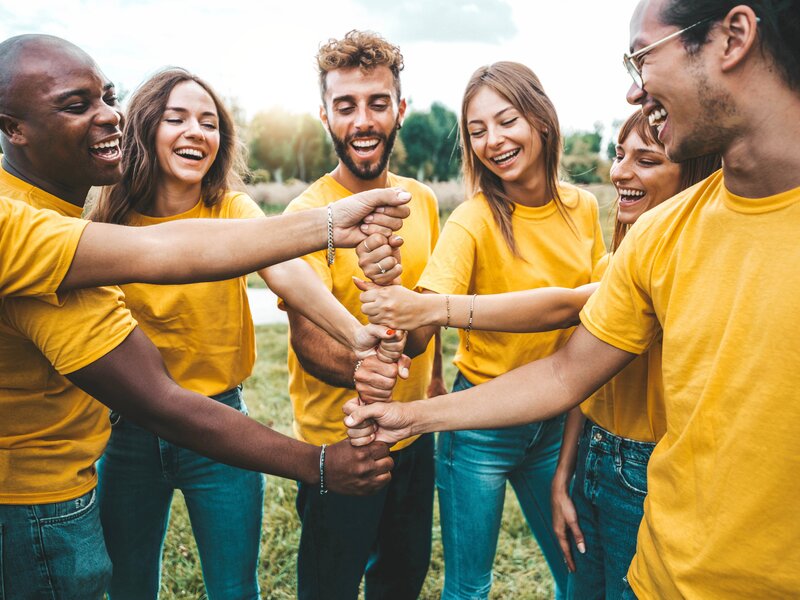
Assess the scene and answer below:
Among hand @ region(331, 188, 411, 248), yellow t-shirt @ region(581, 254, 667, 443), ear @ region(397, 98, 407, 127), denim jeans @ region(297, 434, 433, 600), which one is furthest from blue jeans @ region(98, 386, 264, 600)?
ear @ region(397, 98, 407, 127)

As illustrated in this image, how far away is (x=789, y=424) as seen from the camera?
150 centimetres

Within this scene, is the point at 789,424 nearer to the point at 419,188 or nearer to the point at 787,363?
the point at 787,363

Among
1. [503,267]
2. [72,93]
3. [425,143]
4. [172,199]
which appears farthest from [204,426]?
[425,143]

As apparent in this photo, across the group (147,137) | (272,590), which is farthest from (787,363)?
(272,590)

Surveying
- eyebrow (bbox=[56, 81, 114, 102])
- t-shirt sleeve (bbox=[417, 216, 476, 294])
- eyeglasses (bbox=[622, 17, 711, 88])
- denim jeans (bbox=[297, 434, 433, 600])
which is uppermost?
eyeglasses (bbox=[622, 17, 711, 88])

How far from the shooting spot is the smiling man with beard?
2.75 meters

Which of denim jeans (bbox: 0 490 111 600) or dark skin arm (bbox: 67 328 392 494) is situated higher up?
dark skin arm (bbox: 67 328 392 494)

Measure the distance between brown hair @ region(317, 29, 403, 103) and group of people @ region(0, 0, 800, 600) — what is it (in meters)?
0.01

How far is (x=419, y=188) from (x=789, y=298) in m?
2.08

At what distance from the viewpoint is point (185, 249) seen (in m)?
1.93

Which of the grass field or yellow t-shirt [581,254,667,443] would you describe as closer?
yellow t-shirt [581,254,667,443]

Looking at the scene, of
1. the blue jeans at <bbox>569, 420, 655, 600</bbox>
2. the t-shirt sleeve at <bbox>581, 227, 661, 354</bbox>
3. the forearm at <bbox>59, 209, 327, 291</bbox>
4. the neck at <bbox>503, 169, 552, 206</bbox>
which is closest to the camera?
the forearm at <bbox>59, 209, 327, 291</bbox>

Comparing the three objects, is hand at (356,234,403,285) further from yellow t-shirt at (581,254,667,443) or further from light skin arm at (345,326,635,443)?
yellow t-shirt at (581,254,667,443)

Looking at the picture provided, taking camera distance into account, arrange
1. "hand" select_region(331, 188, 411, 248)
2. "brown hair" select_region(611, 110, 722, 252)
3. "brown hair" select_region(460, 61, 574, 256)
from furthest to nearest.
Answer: "brown hair" select_region(460, 61, 574, 256) < "brown hair" select_region(611, 110, 722, 252) < "hand" select_region(331, 188, 411, 248)
